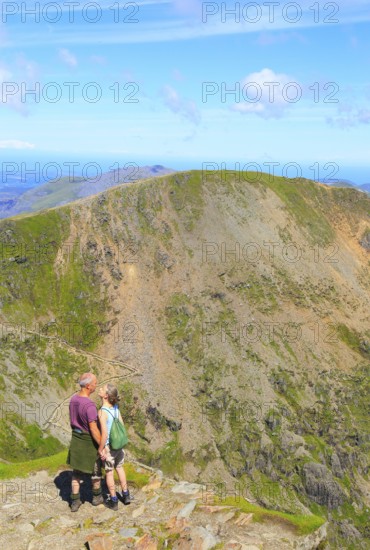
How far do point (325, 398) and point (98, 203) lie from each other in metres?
78.1

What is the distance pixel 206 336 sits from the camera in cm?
11575

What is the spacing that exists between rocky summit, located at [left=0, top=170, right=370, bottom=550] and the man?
57.2m

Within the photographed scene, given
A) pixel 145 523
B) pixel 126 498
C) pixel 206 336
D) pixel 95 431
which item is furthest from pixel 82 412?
pixel 206 336

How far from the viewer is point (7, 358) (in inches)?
3625

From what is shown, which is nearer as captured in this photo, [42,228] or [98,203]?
[42,228]

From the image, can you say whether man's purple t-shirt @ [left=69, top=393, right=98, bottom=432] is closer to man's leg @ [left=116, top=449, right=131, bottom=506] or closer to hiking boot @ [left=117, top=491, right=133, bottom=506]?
man's leg @ [left=116, top=449, right=131, bottom=506]

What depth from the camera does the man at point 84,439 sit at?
63.1 ft

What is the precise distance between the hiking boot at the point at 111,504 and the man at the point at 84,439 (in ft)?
0.85

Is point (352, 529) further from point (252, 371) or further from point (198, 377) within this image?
point (198, 377)

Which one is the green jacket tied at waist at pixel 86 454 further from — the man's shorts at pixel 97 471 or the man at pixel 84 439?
the man's shorts at pixel 97 471

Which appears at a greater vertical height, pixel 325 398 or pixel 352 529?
pixel 325 398

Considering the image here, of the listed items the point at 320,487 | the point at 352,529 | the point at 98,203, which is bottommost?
the point at 352,529

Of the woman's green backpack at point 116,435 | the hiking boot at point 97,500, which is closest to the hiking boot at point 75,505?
the hiking boot at point 97,500

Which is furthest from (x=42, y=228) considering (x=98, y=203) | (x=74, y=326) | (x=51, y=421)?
(x=51, y=421)
